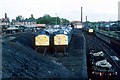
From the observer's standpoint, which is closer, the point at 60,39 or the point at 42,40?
the point at 42,40

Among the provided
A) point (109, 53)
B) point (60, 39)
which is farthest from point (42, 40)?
point (109, 53)

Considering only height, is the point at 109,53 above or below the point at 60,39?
below

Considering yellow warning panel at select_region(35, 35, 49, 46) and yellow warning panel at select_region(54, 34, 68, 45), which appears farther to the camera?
yellow warning panel at select_region(54, 34, 68, 45)

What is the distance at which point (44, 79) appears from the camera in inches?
669

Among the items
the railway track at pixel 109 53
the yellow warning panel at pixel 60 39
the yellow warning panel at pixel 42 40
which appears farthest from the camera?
the yellow warning panel at pixel 60 39

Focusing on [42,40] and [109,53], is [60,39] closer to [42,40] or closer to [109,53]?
[42,40]

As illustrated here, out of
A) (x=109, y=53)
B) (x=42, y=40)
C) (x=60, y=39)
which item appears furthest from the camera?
(x=109, y=53)

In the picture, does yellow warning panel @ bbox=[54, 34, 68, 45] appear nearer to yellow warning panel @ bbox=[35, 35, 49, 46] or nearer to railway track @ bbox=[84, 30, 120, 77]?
yellow warning panel @ bbox=[35, 35, 49, 46]

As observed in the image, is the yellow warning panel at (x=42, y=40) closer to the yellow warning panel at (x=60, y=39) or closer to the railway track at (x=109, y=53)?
the yellow warning panel at (x=60, y=39)

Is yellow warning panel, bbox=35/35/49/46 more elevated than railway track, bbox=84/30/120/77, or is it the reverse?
yellow warning panel, bbox=35/35/49/46

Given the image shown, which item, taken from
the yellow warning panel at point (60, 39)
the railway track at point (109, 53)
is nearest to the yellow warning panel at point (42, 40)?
the yellow warning panel at point (60, 39)

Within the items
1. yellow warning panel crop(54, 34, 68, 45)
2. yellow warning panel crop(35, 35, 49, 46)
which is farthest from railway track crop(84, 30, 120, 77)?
yellow warning panel crop(35, 35, 49, 46)

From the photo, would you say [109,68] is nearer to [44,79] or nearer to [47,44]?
[44,79]

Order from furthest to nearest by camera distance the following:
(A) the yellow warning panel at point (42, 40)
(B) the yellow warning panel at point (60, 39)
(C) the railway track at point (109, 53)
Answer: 1. (B) the yellow warning panel at point (60, 39)
2. (A) the yellow warning panel at point (42, 40)
3. (C) the railway track at point (109, 53)
